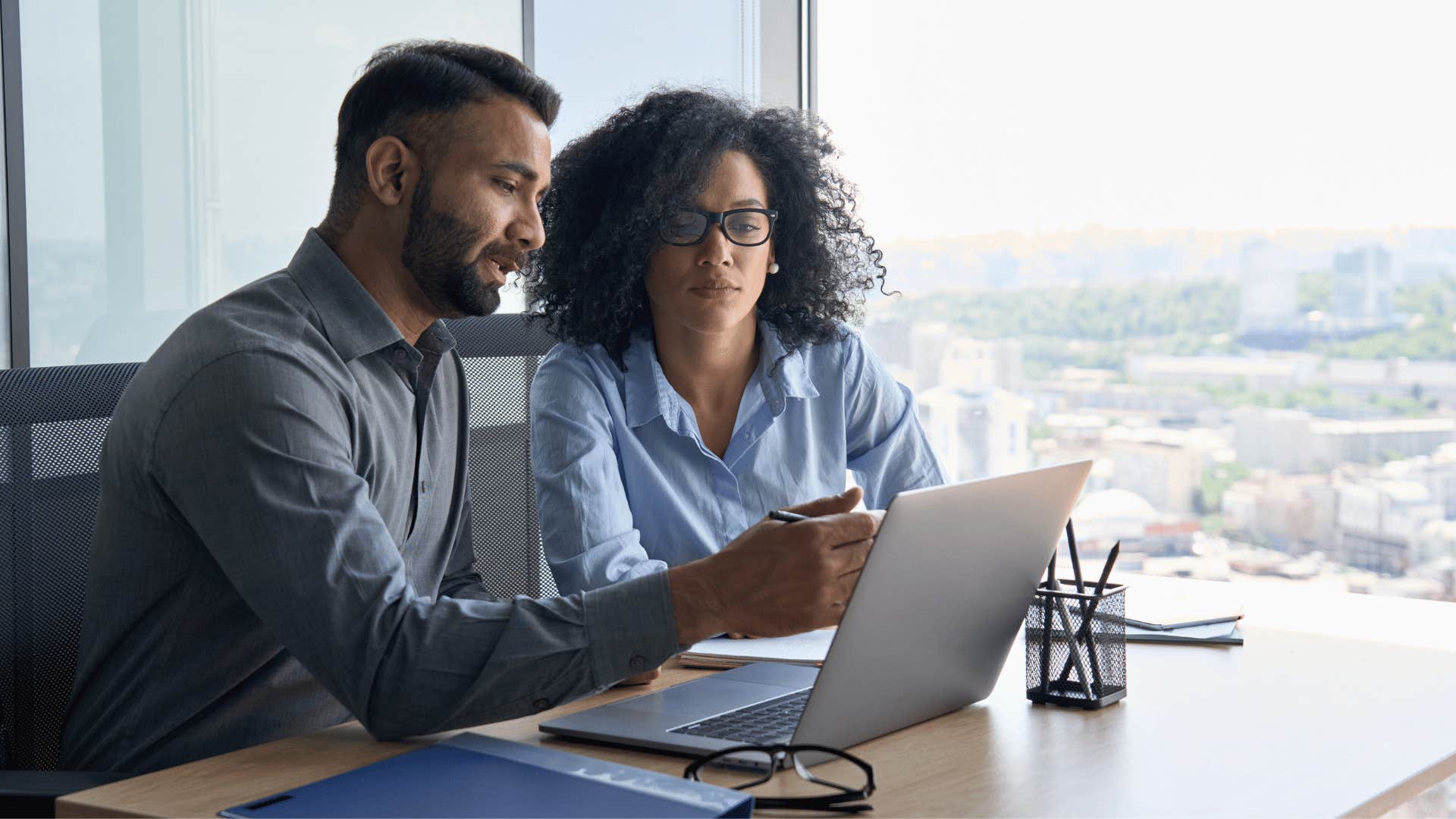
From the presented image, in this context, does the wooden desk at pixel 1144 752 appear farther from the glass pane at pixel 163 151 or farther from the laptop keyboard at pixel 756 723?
the glass pane at pixel 163 151

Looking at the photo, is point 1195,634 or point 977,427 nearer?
point 1195,634

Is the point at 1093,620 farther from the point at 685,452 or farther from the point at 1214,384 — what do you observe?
the point at 1214,384

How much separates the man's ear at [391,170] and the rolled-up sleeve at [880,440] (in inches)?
30.8

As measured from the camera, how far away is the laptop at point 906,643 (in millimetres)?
1020

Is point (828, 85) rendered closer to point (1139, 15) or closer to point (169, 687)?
point (1139, 15)

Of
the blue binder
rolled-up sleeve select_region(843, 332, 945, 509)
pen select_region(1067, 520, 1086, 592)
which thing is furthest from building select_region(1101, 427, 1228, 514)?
the blue binder

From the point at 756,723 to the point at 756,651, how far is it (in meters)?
0.28

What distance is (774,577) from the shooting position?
110 cm

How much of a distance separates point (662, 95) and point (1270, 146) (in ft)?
5.21

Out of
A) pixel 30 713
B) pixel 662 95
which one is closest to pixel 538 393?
pixel 662 95

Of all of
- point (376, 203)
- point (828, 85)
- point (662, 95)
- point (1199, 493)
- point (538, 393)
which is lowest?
point (1199, 493)

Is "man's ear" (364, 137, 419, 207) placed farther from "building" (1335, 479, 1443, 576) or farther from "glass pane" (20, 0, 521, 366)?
"building" (1335, 479, 1443, 576)

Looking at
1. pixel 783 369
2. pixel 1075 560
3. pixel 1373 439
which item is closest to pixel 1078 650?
pixel 1075 560

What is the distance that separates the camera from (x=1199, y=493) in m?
3.11
